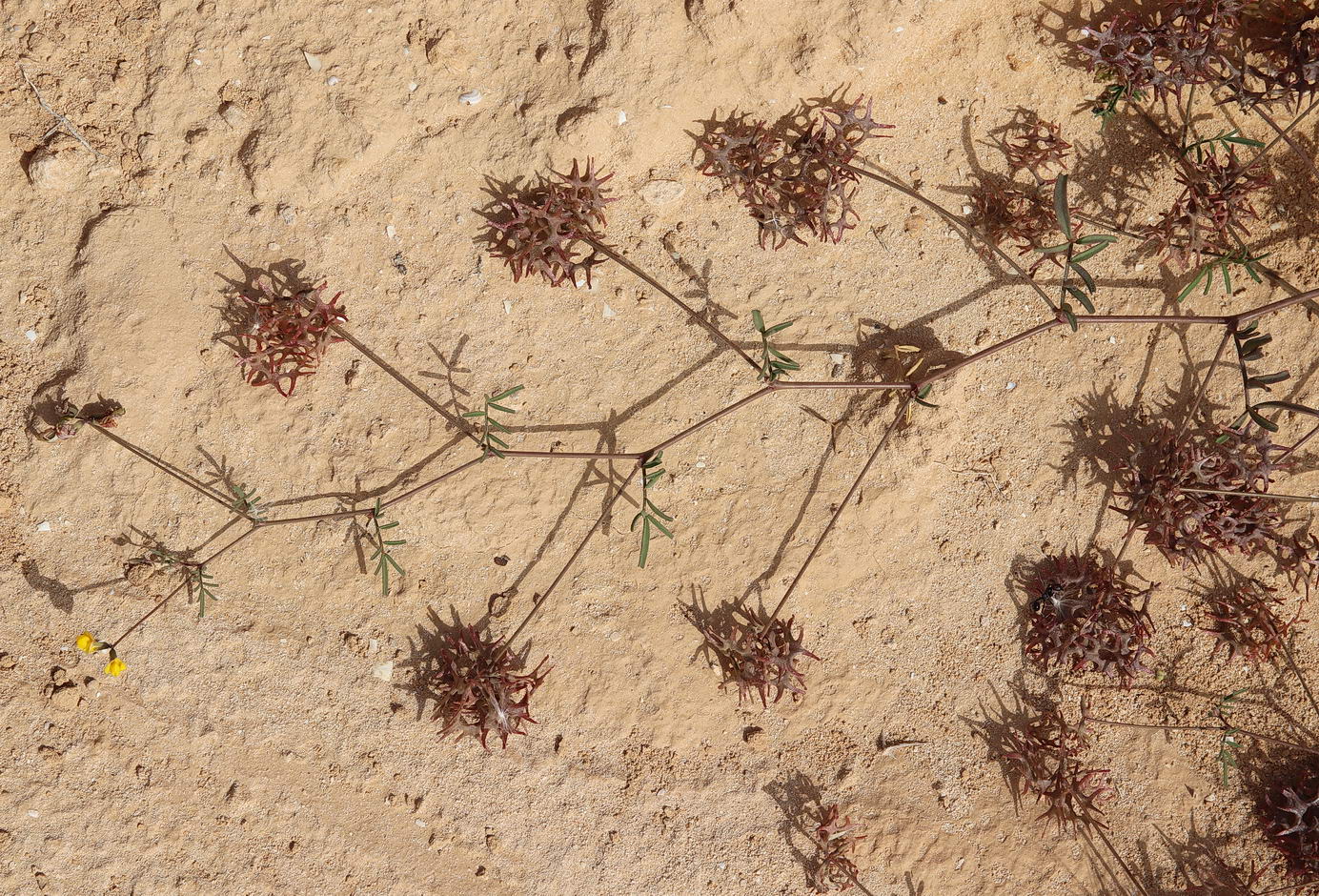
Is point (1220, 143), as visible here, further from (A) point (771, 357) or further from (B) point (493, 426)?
(B) point (493, 426)

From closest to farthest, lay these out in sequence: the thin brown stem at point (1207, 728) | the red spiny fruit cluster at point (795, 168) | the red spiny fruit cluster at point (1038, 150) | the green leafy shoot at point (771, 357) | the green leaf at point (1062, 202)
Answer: the green leaf at point (1062, 202), the green leafy shoot at point (771, 357), the red spiny fruit cluster at point (795, 168), the red spiny fruit cluster at point (1038, 150), the thin brown stem at point (1207, 728)

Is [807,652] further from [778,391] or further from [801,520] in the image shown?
[778,391]

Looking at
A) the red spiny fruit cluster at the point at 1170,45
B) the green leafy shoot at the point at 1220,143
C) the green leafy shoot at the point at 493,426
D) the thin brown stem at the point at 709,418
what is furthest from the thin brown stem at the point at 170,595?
the green leafy shoot at the point at 1220,143

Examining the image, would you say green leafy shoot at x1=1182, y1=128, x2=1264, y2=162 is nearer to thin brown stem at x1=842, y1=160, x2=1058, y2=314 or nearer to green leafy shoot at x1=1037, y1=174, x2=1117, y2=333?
green leafy shoot at x1=1037, y1=174, x2=1117, y2=333

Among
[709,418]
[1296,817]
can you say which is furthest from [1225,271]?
[1296,817]

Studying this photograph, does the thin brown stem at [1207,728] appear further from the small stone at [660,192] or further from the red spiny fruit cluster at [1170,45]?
the small stone at [660,192]

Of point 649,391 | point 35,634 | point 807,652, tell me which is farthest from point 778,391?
point 35,634

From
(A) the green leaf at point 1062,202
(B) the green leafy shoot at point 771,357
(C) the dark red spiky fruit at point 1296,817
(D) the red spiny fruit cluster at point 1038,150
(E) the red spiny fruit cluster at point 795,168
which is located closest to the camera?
(A) the green leaf at point 1062,202
